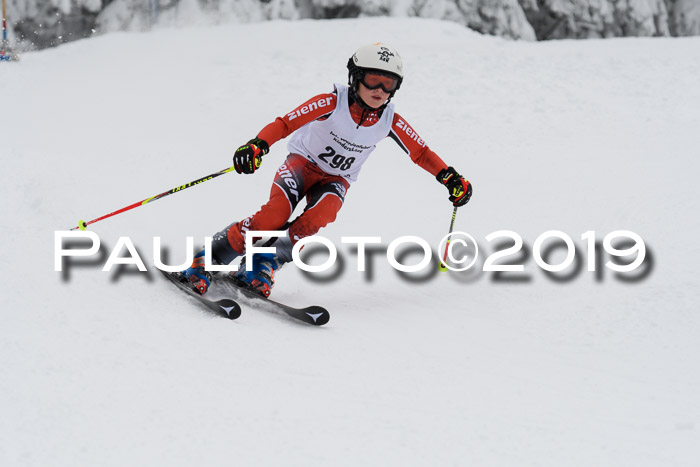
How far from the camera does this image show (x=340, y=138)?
4047mm

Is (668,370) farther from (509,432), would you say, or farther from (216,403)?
(216,403)

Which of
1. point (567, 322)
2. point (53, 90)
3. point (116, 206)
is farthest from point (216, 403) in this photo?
point (53, 90)

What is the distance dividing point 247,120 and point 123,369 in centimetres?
659

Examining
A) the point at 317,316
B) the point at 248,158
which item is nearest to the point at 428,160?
the point at 248,158

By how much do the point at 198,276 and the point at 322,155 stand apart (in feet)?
3.63

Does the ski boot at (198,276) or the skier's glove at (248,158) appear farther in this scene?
the ski boot at (198,276)

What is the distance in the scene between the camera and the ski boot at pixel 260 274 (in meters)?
3.89

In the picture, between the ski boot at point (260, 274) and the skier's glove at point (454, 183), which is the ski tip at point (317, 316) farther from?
the skier's glove at point (454, 183)

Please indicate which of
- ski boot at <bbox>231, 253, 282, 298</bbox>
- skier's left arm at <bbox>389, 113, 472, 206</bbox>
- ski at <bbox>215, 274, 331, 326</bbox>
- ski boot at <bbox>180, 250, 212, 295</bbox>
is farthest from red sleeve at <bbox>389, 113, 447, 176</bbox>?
ski boot at <bbox>180, 250, 212, 295</bbox>

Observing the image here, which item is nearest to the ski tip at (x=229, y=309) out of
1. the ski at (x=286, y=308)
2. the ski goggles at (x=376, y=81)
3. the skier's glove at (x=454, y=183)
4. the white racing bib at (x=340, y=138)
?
the ski at (x=286, y=308)

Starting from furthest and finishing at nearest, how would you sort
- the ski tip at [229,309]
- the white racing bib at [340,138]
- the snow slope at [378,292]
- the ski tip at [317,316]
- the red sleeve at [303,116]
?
the white racing bib at [340,138], the red sleeve at [303,116], the ski tip at [317,316], the ski tip at [229,309], the snow slope at [378,292]

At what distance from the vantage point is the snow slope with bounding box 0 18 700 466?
215 centimetres

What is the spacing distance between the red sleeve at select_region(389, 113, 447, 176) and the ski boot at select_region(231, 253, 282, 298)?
1.13 meters

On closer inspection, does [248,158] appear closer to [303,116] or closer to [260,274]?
[303,116]
